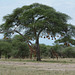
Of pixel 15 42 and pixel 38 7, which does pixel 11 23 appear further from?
pixel 15 42

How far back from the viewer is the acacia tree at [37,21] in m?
27.5

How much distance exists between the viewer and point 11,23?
3206cm

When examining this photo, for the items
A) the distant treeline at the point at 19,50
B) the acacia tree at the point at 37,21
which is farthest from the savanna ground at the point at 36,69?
the distant treeline at the point at 19,50

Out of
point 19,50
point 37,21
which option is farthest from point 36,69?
point 19,50

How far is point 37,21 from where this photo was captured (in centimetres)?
2817

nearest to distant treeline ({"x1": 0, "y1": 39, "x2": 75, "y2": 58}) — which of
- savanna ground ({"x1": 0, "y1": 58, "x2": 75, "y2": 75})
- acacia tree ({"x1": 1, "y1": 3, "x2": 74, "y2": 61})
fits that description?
acacia tree ({"x1": 1, "y1": 3, "x2": 74, "y2": 61})

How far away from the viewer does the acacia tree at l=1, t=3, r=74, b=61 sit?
1085 inches

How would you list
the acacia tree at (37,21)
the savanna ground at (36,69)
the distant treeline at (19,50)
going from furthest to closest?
the distant treeline at (19,50) → the acacia tree at (37,21) → the savanna ground at (36,69)

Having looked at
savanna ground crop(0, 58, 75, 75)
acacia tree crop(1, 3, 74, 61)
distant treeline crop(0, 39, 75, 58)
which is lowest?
savanna ground crop(0, 58, 75, 75)

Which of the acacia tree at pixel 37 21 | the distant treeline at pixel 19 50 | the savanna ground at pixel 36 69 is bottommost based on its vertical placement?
the savanna ground at pixel 36 69

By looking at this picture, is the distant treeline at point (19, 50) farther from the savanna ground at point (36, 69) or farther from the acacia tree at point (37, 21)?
the savanna ground at point (36, 69)

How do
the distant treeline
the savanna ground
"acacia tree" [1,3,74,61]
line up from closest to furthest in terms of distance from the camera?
the savanna ground, "acacia tree" [1,3,74,61], the distant treeline

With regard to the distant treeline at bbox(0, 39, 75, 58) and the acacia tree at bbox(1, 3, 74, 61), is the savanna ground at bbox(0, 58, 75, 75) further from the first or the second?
the distant treeline at bbox(0, 39, 75, 58)

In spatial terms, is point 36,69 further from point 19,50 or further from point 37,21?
point 19,50
